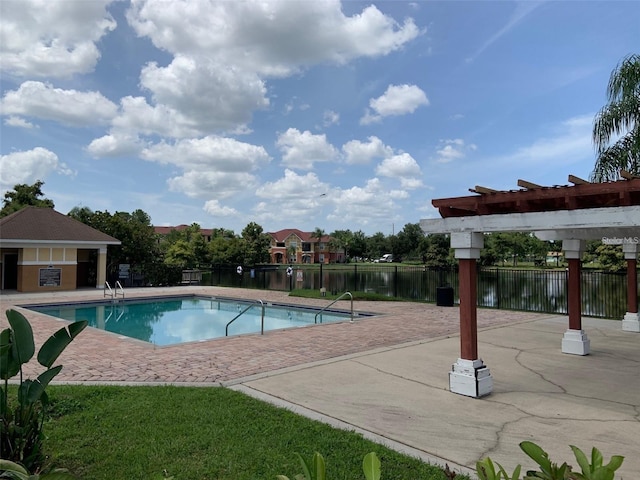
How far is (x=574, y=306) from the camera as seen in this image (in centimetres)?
841

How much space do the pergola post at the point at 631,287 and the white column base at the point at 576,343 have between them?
3776 millimetres

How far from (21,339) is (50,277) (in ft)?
75.8

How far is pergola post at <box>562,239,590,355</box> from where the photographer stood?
8289 mm

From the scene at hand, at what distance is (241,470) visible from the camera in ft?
12.0

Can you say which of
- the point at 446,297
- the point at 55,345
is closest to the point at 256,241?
the point at 446,297

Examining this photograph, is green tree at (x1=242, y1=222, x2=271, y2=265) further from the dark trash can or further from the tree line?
the dark trash can

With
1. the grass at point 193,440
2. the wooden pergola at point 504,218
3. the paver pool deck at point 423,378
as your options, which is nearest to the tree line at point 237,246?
the paver pool deck at point 423,378

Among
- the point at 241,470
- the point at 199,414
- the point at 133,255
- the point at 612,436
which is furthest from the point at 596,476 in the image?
the point at 133,255

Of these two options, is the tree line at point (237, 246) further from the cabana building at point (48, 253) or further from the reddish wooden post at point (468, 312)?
the reddish wooden post at point (468, 312)

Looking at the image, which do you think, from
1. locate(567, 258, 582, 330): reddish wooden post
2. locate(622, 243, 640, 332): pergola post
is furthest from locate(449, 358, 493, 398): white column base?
locate(622, 243, 640, 332): pergola post

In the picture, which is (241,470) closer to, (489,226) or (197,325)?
(489,226)

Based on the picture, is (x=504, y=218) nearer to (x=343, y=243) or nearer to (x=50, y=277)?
(x=50, y=277)

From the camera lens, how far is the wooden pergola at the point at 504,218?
194 inches

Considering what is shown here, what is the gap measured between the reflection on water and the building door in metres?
9.61
